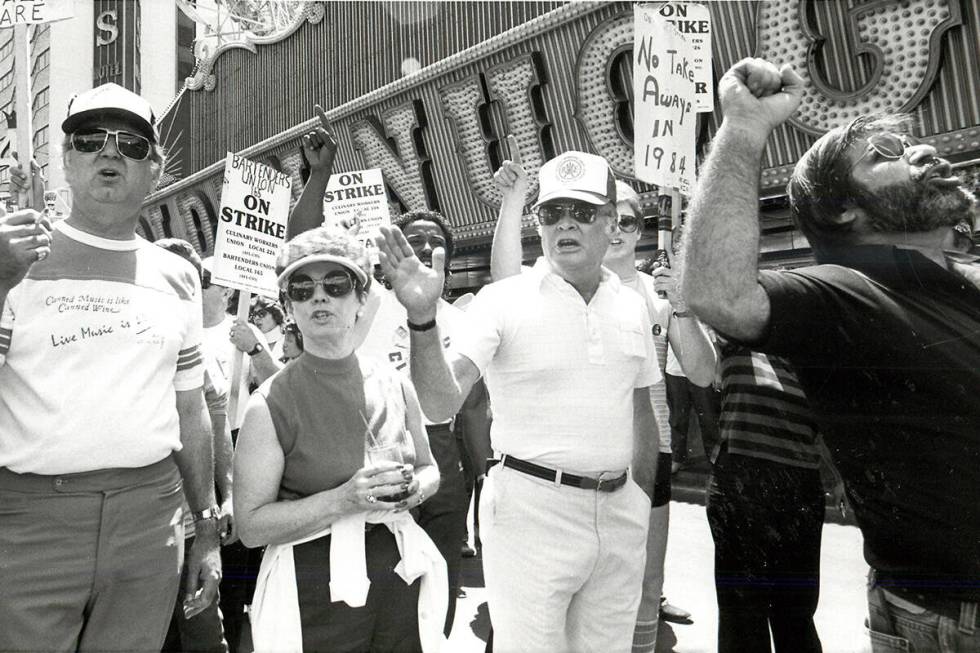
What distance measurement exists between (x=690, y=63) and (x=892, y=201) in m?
2.16

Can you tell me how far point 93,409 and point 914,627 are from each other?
2042mm

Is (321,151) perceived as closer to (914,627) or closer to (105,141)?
(105,141)

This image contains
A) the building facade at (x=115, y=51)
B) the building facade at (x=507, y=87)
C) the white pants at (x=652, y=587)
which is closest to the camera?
the white pants at (x=652, y=587)

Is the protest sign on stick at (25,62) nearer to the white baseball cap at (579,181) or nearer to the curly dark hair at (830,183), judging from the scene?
the white baseball cap at (579,181)

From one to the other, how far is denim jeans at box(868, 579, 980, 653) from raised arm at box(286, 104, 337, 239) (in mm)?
2342

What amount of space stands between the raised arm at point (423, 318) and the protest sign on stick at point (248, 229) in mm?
1571

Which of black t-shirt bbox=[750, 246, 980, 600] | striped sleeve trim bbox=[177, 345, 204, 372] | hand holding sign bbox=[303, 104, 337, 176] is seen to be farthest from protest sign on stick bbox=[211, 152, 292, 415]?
black t-shirt bbox=[750, 246, 980, 600]

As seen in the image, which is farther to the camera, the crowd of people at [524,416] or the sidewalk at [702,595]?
the sidewalk at [702,595]

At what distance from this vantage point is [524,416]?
2.54 meters

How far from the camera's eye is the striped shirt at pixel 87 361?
2010 mm

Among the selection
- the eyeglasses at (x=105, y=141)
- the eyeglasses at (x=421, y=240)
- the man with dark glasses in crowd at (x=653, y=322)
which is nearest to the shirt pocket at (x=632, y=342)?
the man with dark glasses in crowd at (x=653, y=322)

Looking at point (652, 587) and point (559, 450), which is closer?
point (559, 450)

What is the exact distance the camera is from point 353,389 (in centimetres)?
226

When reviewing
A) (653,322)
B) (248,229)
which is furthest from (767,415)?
(248,229)
